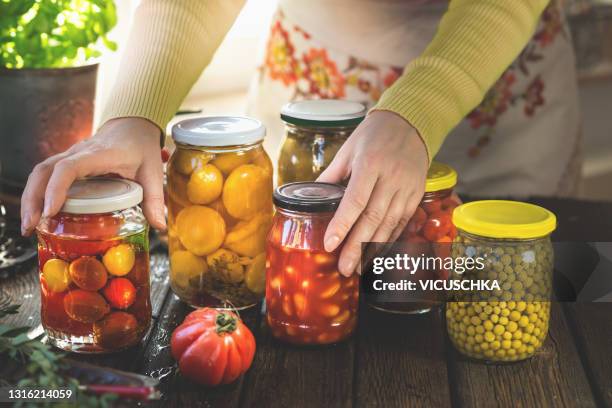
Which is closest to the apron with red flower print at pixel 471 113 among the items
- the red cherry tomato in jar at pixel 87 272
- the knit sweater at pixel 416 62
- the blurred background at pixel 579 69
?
the knit sweater at pixel 416 62

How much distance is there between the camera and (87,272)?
95 cm

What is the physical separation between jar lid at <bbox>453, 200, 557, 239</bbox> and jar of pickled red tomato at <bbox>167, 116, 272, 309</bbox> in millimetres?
264

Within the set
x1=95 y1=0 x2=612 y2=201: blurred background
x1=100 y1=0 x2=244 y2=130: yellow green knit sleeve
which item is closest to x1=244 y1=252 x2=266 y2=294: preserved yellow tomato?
x1=100 y1=0 x2=244 y2=130: yellow green knit sleeve

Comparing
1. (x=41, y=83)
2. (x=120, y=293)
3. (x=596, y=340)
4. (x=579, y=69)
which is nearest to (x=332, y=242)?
(x=120, y=293)

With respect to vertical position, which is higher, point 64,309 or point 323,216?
point 323,216

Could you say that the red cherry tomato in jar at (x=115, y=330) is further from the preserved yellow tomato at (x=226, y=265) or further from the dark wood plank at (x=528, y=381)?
the dark wood plank at (x=528, y=381)

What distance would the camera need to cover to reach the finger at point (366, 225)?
983mm

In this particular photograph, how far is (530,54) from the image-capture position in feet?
5.09

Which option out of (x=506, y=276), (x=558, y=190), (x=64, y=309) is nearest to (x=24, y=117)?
(x=64, y=309)

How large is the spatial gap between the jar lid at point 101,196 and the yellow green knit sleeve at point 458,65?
1.09ft

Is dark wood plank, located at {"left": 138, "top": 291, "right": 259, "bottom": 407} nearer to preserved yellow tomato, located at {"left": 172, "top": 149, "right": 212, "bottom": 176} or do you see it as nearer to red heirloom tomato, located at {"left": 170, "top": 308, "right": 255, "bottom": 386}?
red heirloom tomato, located at {"left": 170, "top": 308, "right": 255, "bottom": 386}

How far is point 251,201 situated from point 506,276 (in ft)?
1.09

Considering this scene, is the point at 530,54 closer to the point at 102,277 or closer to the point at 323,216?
the point at 323,216

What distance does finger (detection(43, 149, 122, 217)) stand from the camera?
3.08ft
